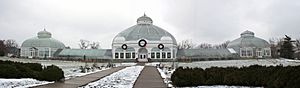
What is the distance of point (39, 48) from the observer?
243ft

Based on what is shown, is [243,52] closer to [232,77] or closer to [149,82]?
[149,82]

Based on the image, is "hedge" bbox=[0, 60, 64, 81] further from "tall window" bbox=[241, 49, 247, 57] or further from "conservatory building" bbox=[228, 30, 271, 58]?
"tall window" bbox=[241, 49, 247, 57]

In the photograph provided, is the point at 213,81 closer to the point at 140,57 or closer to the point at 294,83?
the point at 294,83

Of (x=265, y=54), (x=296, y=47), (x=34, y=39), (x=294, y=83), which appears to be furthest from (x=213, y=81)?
(x=296, y=47)

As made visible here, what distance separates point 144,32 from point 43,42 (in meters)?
23.5

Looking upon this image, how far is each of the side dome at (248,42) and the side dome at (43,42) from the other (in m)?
41.1

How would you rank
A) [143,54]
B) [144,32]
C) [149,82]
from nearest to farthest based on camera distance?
[149,82], [143,54], [144,32]

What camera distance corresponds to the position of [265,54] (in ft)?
236

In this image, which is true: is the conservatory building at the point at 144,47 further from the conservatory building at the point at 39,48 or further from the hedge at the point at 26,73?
the hedge at the point at 26,73

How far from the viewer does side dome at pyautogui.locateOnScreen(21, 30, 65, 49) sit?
2948 inches

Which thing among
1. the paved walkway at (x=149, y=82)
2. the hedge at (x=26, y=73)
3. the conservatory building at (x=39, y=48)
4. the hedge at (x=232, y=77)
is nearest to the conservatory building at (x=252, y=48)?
the conservatory building at (x=39, y=48)

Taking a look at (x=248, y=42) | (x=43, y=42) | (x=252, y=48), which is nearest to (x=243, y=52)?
(x=252, y=48)

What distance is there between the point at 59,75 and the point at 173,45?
175ft

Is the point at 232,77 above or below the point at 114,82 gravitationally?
above
